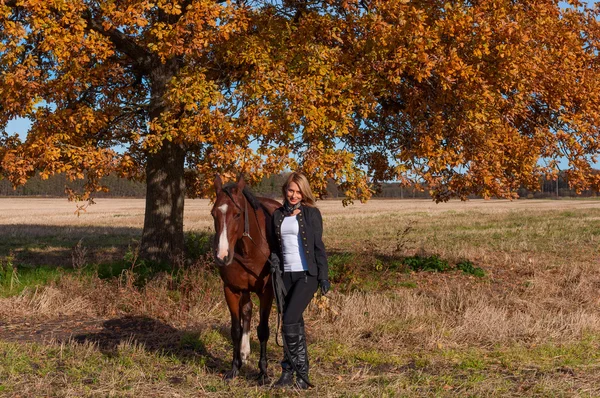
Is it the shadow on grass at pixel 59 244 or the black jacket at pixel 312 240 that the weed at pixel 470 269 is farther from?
the shadow on grass at pixel 59 244

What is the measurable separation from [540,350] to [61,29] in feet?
27.4

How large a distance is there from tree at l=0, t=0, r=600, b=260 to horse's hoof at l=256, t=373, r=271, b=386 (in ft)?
12.0

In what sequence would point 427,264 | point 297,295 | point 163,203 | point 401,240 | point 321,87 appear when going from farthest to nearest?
point 401,240 → point 427,264 → point 163,203 → point 321,87 → point 297,295

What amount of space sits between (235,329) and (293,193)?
5.54ft

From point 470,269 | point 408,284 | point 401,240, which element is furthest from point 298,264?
point 401,240

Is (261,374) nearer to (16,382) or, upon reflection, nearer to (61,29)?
(16,382)

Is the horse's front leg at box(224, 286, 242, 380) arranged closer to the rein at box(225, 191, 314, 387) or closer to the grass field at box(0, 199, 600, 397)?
the grass field at box(0, 199, 600, 397)

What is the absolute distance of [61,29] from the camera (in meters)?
8.90

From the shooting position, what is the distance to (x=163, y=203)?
40.8 ft

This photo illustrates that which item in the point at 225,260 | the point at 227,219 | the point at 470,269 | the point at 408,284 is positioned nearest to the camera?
the point at 225,260

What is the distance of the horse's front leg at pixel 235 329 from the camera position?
238 inches

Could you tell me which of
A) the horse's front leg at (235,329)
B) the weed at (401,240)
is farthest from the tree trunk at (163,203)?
the horse's front leg at (235,329)

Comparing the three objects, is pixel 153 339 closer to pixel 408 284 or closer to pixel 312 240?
pixel 312 240

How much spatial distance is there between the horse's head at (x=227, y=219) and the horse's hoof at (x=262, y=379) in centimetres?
148
